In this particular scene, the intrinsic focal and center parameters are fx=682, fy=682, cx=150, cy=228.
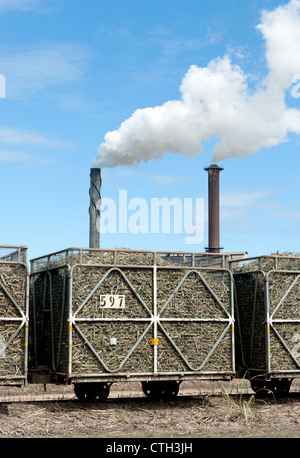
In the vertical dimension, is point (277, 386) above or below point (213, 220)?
below

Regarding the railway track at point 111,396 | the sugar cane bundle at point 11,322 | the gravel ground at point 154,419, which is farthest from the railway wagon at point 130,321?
the railway track at point 111,396

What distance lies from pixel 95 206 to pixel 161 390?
17.2 meters

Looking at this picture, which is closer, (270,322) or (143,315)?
(143,315)

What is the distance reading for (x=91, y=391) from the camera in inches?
655

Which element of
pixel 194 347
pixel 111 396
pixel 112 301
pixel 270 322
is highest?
pixel 112 301

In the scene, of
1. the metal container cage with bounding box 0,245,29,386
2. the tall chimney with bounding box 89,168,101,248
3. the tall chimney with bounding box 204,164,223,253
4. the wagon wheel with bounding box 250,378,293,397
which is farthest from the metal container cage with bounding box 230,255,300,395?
the tall chimney with bounding box 204,164,223,253

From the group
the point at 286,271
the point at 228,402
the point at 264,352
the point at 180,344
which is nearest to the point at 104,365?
the point at 180,344

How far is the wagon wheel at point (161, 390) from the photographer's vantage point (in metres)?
17.4

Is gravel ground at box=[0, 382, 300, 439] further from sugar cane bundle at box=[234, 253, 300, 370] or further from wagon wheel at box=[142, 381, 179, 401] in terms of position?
sugar cane bundle at box=[234, 253, 300, 370]

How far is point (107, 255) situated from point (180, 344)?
278 cm

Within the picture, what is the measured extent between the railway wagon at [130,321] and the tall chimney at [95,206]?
15562 mm

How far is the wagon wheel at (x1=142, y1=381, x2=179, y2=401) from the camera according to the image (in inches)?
685

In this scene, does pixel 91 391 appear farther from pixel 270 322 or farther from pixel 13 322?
pixel 270 322

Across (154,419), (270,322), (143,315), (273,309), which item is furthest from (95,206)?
(154,419)
